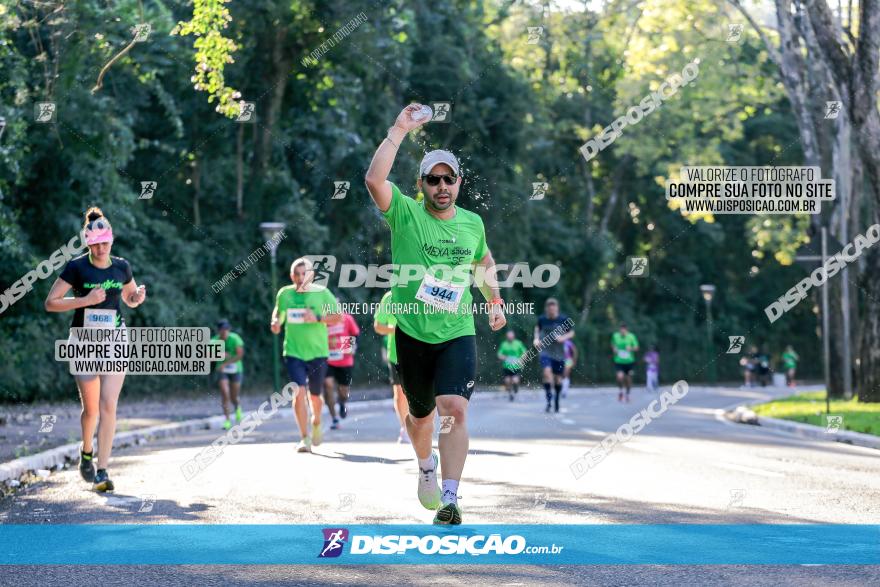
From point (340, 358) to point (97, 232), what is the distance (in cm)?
858

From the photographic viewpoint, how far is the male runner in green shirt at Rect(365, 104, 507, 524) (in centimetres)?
816

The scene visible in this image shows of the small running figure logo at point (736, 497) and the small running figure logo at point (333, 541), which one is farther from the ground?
the small running figure logo at point (333, 541)

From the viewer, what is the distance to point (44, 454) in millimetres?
14750

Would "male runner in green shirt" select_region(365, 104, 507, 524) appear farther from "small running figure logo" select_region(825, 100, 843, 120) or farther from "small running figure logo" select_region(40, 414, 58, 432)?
"small running figure logo" select_region(825, 100, 843, 120)

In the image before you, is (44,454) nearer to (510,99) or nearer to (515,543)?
(515,543)

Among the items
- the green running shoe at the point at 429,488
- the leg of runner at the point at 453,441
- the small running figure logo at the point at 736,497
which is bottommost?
the small running figure logo at the point at 736,497

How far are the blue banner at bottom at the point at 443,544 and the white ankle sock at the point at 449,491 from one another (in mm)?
236

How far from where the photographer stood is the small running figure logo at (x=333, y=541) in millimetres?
7641

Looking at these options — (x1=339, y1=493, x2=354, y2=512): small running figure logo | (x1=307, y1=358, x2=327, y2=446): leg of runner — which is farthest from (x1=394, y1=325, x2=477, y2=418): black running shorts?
(x1=307, y1=358, x2=327, y2=446): leg of runner

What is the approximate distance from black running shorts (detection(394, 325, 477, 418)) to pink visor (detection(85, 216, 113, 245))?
11.8ft

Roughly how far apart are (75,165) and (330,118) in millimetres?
8931

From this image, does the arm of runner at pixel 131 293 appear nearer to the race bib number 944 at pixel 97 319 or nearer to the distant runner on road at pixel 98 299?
the distant runner on road at pixel 98 299

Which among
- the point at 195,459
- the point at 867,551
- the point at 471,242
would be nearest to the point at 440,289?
the point at 471,242

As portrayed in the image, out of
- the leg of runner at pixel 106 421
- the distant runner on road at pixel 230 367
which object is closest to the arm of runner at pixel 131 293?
the leg of runner at pixel 106 421
